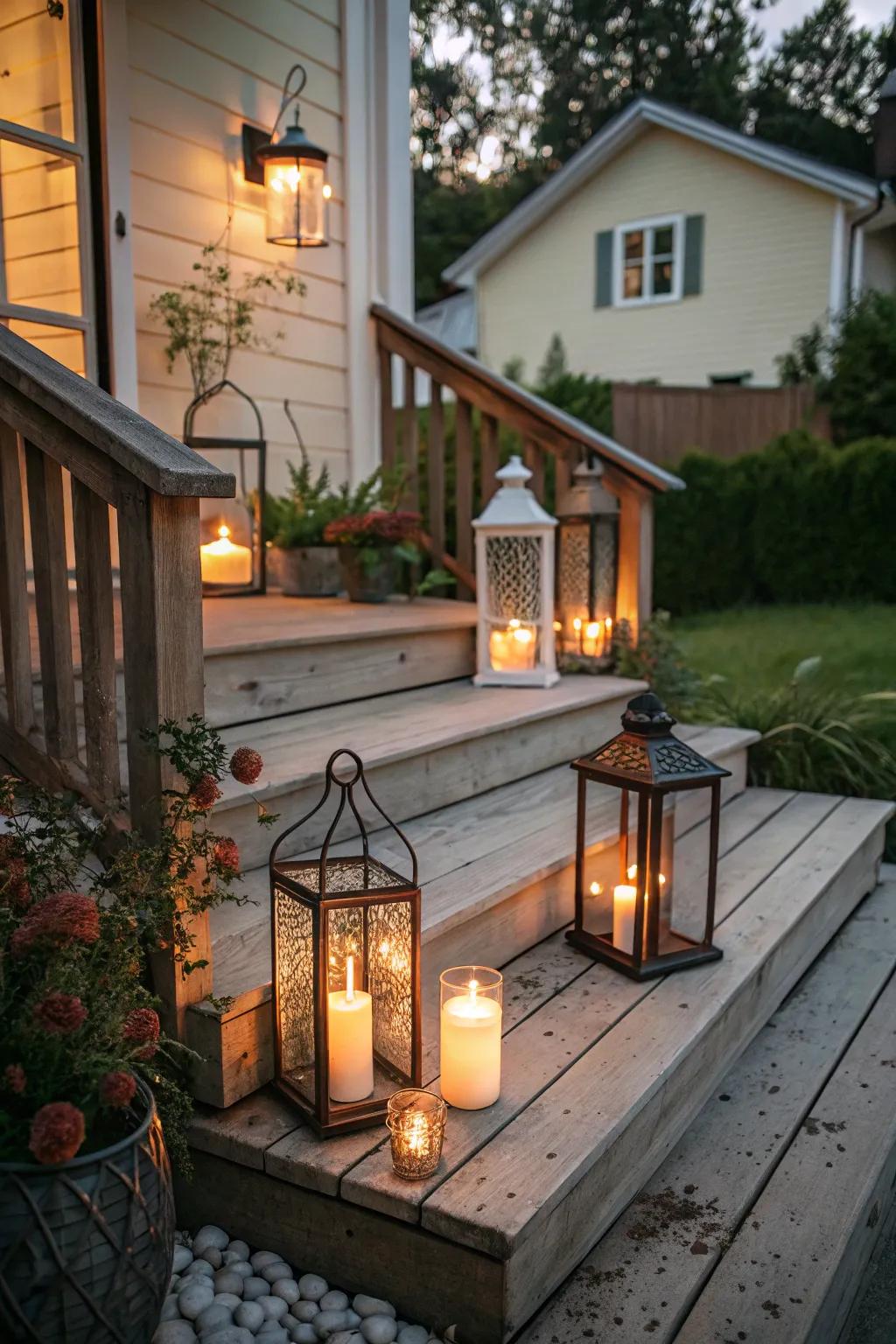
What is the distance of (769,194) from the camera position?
1159cm

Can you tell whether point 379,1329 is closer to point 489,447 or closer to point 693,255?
point 489,447

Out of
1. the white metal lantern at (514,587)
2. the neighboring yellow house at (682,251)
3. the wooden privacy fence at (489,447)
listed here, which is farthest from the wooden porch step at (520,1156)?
the neighboring yellow house at (682,251)

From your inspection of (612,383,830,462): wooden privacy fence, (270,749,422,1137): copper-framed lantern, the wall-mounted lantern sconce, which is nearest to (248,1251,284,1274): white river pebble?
(270,749,422,1137): copper-framed lantern

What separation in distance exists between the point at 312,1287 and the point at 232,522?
263cm

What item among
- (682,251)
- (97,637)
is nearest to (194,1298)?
(97,637)

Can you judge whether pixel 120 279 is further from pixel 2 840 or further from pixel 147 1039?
pixel 147 1039

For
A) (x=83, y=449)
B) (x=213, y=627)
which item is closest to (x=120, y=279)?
(x=213, y=627)

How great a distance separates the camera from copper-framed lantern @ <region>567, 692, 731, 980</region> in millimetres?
2180

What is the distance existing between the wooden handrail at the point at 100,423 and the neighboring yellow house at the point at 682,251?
1032cm

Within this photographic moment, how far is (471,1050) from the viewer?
1696 millimetres

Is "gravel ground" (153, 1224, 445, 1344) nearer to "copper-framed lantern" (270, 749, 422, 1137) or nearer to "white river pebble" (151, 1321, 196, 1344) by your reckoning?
"white river pebble" (151, 1321, 196, 1344)

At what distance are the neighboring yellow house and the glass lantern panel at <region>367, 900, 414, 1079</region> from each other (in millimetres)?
10438

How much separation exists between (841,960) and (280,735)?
157 centimetres

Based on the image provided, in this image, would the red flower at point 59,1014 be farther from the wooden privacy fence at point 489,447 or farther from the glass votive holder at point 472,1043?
the wooden privacy fence at point 489,447
